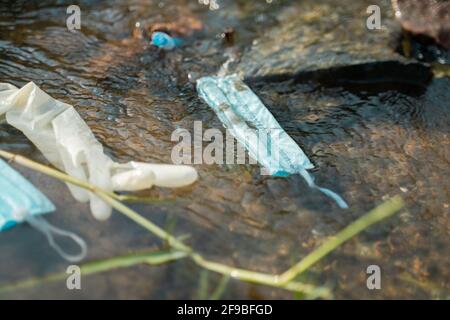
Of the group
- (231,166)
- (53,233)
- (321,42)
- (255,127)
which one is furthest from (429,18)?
(53,233)

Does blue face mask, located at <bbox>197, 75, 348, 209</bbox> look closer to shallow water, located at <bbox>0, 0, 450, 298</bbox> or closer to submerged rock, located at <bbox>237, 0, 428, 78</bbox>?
shallow water, located at <bbox>0, 0, 450, 298</bbox>

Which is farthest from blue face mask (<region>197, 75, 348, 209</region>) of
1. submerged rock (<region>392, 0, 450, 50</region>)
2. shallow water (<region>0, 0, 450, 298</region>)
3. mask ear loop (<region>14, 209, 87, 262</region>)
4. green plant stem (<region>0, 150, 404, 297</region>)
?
submerged rock (<region>392, 0, 450, 50</region>)

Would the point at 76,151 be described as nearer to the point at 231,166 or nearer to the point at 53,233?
the point at 53,233

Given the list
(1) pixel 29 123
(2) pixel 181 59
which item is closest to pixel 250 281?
(1) pixel 29 123

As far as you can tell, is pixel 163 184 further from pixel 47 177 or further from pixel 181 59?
pixel 181 59

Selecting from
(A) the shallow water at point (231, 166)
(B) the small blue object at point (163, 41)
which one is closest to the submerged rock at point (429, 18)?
(A) the shallow water at point (231, 166)

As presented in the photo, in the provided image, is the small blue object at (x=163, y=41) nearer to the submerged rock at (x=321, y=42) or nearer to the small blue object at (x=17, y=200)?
the submerged rock at (x=321, y=42)

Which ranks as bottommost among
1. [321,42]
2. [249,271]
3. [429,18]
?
[249,271]
